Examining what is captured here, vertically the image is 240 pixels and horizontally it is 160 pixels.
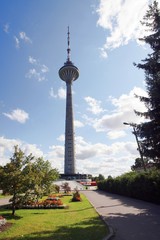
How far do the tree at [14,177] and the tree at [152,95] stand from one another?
9.00 meters

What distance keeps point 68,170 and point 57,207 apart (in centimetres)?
10534

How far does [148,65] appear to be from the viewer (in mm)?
18125

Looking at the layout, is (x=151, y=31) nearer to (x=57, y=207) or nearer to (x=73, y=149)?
(x=57, y=207)

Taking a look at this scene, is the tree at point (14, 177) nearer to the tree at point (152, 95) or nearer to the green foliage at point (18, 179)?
the green foliage at point (18, 179)

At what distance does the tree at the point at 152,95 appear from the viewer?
16.6m

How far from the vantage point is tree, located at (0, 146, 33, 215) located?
1608 cm

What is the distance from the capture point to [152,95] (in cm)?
1652

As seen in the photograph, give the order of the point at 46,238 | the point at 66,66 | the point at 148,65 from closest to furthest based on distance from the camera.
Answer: the point at 46,238
the point at 148,65
the point at 66,66

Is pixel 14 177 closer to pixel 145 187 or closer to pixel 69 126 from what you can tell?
pixel 145 187

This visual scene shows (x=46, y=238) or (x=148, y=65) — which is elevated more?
(x=148, y=65)

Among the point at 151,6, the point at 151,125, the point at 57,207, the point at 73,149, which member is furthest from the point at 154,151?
the point at 73,149

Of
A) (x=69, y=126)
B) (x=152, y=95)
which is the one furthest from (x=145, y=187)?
(x=69, y=126)

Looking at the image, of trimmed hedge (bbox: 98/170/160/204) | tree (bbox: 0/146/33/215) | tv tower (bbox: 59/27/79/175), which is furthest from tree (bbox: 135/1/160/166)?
tv tower (bbox: 59/27/79/175)

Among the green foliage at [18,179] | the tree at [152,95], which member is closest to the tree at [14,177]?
the green foliage at [18,179]
